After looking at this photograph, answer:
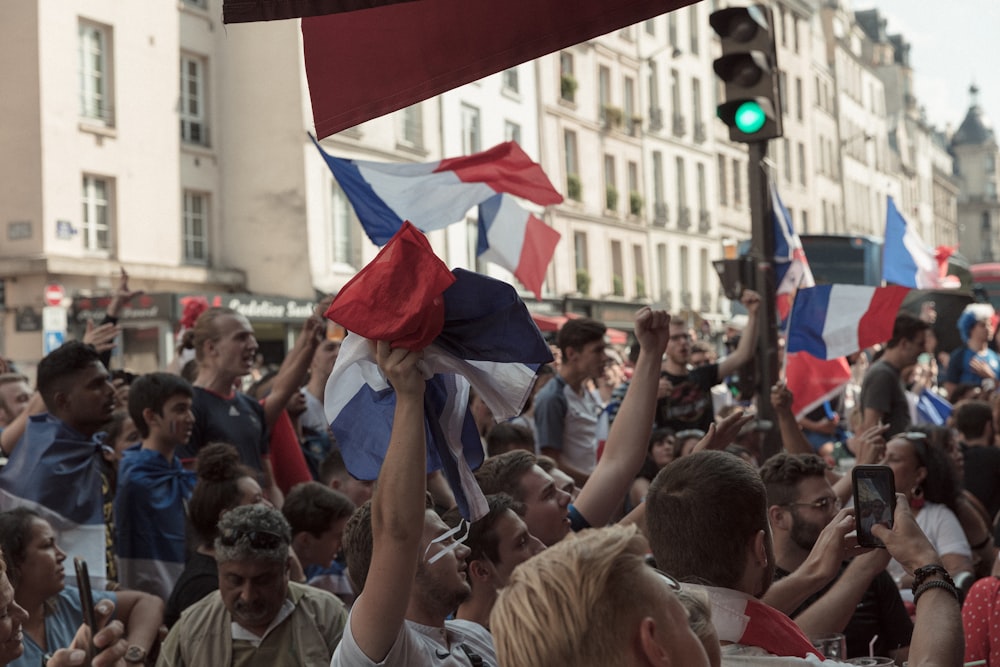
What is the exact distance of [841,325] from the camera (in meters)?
8.78

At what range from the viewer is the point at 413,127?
1246 inches

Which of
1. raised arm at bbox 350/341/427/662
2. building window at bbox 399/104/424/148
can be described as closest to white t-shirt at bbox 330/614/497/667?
raised arm at bbox 350/341/427/662

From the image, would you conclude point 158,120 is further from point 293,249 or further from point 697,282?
point 697,282

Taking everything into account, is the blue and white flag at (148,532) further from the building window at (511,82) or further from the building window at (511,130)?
the building window at (511,82)

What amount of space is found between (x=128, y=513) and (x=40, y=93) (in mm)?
18969

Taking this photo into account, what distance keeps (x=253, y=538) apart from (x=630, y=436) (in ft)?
4.62

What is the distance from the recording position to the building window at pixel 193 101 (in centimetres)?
2723

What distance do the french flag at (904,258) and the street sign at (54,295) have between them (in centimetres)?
1292

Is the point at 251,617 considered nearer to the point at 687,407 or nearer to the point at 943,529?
the point at 943,529

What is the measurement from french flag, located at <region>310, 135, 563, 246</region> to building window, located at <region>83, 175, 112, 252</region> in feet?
55.0

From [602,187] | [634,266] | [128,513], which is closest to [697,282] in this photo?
[634,266]

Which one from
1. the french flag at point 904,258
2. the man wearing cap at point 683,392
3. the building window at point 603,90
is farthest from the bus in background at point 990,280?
the man wearing cap at point 683,392

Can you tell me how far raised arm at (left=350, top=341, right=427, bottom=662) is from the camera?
2.88 m

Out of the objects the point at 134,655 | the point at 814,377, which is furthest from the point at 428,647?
the point at 814,377
